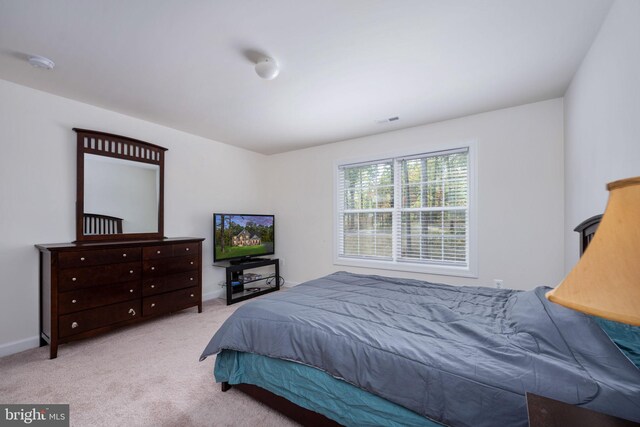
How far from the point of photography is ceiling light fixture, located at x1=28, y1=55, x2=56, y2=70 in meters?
2.08

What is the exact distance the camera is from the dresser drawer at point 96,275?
2432 millimetres

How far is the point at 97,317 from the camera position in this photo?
2621 millimetres

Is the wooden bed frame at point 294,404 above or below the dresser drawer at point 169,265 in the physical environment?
below

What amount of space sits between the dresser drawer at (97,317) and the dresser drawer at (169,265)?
336 millimetres

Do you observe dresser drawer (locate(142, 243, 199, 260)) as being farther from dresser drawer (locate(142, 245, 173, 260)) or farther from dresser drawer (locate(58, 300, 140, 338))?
dresser drawer (locate(58, 300, 140, 338))

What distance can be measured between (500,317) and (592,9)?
1.91 metres

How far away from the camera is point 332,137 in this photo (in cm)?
414

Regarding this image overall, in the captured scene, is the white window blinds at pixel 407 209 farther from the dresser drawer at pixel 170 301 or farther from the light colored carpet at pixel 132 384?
the light colored carpet at pixel 132 384

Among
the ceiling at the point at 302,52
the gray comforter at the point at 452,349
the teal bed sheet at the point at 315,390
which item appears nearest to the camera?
the gray comforter at the point at 452,349

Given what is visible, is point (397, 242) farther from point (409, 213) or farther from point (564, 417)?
point (564, 417)

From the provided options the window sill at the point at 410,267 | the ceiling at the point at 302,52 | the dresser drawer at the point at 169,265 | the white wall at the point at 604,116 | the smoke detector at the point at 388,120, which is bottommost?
the window sill at the point at 410,267

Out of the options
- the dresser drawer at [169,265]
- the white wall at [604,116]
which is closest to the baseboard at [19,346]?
the dresser drawer at [169,265]

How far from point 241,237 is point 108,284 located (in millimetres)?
1829

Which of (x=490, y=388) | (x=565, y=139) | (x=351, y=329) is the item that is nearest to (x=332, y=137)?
(x=565, y=139)
